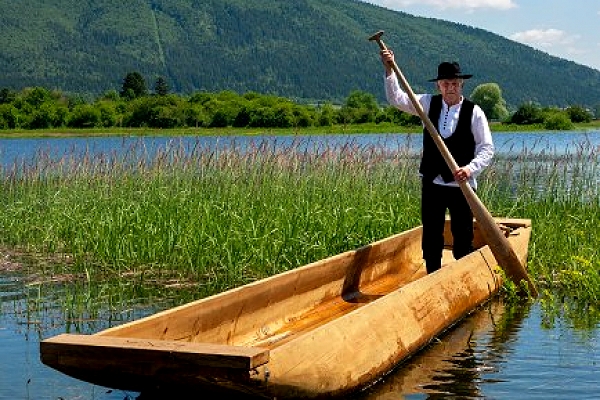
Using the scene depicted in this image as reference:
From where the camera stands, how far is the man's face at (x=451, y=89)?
727 centimetres

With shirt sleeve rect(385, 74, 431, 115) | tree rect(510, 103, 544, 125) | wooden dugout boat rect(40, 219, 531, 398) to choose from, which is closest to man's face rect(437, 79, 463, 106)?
shirt sleeve rect(385, 74, 431, 115)

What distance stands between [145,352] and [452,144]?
12.0ft

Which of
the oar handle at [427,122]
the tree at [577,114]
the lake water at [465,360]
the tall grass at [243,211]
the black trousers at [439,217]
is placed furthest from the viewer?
the tree at [577,114]

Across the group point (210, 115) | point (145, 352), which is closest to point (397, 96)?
point (145, 352)

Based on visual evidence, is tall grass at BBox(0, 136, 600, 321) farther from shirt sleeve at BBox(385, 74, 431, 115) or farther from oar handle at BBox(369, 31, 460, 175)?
shirt sleeve at BBox(385, 74, 431, 115)

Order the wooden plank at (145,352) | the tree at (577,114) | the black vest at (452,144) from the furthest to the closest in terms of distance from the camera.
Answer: the tree at (577,114) → the black vest at (452,144) → the wooden plank at (145,352)

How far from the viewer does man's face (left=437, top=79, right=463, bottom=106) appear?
7.27m

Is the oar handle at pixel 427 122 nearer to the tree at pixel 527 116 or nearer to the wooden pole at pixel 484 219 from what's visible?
the wooden pole at pixel 484 219

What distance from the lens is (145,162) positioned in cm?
1121

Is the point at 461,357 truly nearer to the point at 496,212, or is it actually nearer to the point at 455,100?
the point at 455,100

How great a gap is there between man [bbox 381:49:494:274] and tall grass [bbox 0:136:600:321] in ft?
3.68

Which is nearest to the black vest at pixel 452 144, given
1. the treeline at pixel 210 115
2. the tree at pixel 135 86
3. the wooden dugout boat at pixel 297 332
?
the wooden dugout boat at pixel 297 332

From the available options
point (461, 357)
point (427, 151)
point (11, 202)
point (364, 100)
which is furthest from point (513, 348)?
point (364, 100)

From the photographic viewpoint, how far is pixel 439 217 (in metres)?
7.57
